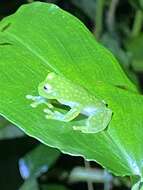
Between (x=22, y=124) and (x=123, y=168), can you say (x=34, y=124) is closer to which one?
(x=22, y=124)

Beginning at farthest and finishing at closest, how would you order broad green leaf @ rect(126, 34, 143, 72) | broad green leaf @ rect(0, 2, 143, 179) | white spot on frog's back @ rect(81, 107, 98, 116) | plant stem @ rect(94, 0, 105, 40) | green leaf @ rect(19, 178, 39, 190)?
broad green leaf @ rect(126, 34, 143, 72)
plant stem @ rect(94, 0, 105, 40)
green leaf @ rect(19, 178, 39, 190)
white spot on frog's back @ rect(81, 107, 98, 116)
broad green leaf @ rect(0, 2, 143, 179)

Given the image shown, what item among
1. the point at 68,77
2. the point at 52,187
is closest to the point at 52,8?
the point at 68,77

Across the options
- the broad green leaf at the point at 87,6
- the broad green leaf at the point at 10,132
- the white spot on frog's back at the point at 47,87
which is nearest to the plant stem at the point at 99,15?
the broad green leaf at the point at 87,6

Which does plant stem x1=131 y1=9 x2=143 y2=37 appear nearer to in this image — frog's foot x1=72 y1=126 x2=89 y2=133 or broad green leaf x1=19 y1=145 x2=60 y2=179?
broad green leaf x1=19 y1=145 x2=60 y2=179

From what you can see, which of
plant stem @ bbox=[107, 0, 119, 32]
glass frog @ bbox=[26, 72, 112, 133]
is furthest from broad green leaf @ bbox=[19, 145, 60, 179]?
plant stem @ bbox=[107, 0, 119, 32]

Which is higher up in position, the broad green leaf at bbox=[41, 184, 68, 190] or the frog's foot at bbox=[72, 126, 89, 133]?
the frog's foot at bbox=[72, 126, 89, 133]

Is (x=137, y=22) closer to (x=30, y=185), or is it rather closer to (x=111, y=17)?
(x=111, y=17)
